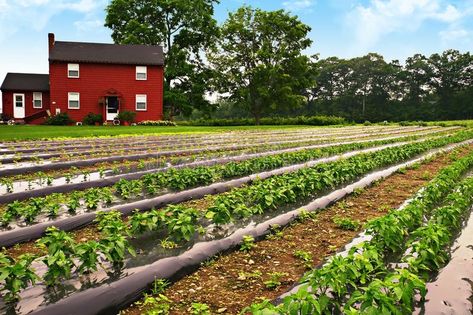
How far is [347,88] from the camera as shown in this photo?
94938 mm

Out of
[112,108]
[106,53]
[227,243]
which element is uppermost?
[106,53]

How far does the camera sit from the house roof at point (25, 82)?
3952 cm

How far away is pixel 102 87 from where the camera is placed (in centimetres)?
3762

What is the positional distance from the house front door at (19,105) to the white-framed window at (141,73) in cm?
1127

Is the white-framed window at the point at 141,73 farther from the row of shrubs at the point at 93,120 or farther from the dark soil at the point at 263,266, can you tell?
the dark soil at the point at 263,266

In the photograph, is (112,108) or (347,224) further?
(112,108)

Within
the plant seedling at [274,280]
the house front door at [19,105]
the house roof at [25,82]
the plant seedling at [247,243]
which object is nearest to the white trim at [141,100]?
the house roof at [25,82]

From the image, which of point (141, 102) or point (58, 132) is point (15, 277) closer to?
point (58, 132)

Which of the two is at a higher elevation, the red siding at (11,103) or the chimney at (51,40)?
the chimney at (51,40)

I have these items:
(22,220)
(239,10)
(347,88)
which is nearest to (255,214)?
(22,220)

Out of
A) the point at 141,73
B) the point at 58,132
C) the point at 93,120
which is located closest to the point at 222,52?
the point at 141,73

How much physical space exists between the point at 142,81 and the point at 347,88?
6617cm

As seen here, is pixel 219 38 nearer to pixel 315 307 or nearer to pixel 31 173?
pixel 31 173

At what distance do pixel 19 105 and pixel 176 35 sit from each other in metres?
17.9
